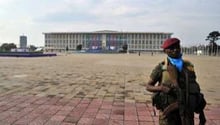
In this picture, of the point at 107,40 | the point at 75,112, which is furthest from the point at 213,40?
the point at 75,112

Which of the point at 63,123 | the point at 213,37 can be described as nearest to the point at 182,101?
the point at 63,123

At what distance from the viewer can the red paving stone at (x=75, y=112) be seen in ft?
15.8

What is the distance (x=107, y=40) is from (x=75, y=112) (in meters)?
130

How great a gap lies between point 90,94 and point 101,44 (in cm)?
12693

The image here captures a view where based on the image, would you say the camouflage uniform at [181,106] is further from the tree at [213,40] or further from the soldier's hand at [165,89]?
the tree at [213,40]

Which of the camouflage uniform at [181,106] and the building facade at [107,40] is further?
the building facade at [107,40]

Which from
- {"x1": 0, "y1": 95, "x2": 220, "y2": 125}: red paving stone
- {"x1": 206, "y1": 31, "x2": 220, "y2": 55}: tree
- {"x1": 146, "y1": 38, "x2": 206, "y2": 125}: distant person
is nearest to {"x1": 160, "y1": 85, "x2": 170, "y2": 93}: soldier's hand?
{"x1": 146, "y1": 38, "x2": 206, "y2": 125}: distant person

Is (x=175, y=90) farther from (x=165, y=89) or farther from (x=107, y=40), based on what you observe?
(x=107, y=40)

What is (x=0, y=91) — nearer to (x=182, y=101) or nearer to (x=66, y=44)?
(x=182, y=101)

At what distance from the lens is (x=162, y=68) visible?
8.73 ft

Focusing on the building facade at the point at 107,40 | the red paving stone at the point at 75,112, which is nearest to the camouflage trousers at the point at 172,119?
the red paving stone at the point at 75,112

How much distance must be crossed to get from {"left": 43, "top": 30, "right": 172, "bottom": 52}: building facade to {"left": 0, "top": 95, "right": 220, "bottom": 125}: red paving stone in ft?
409

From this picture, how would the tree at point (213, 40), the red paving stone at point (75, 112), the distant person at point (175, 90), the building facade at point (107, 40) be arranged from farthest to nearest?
the building facade at point (107, 40), the tree at point (213, 40), the red paving stone at point (75, 112), the distant person at point (175, 90)

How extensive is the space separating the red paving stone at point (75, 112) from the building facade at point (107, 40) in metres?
125
